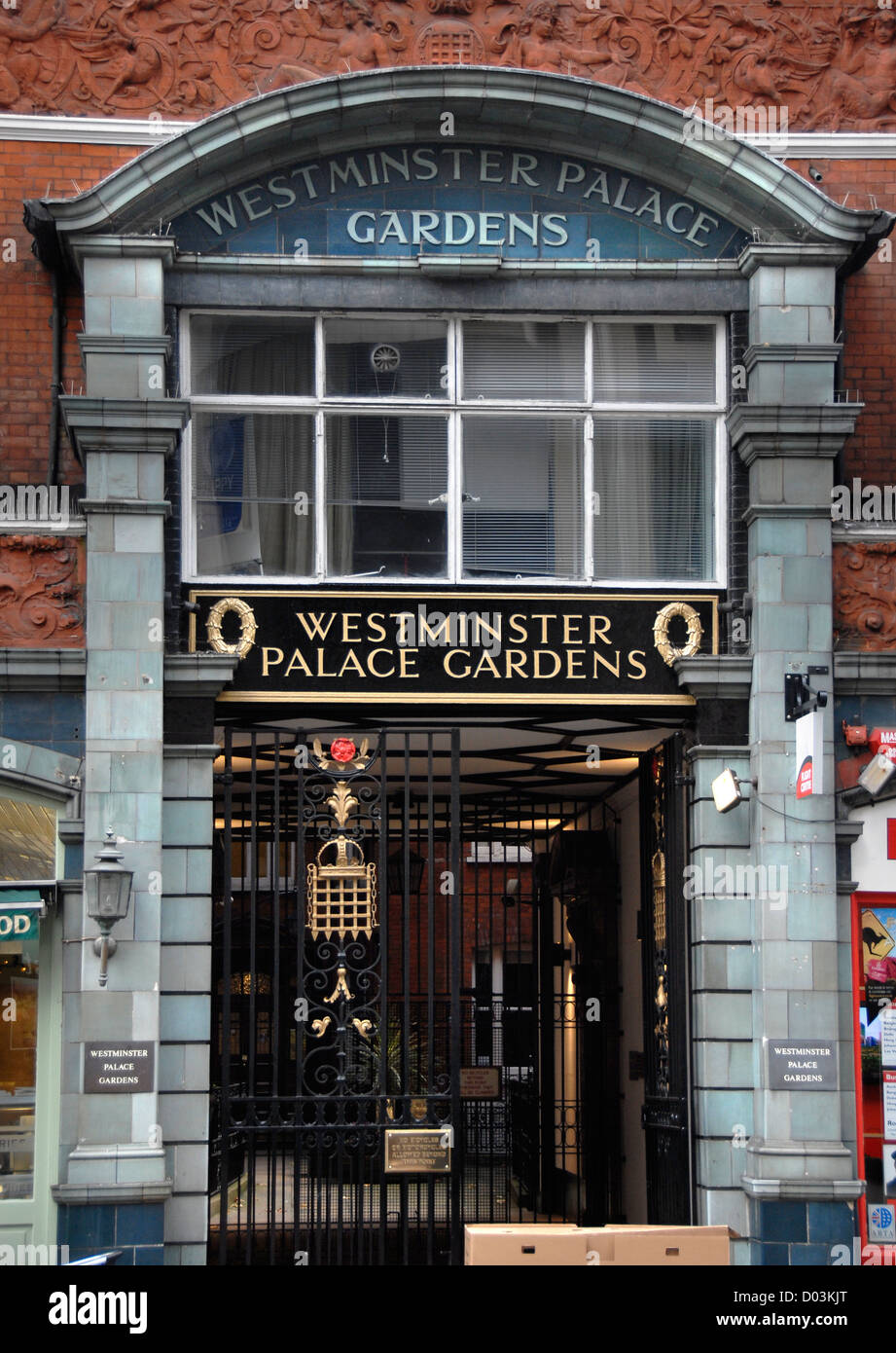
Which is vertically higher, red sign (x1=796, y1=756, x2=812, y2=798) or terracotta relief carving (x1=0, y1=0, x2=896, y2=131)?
terracotta relief carving (x1=0, y1=0, x2=896, y2=131)

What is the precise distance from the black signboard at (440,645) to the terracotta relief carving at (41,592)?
89 centimetres

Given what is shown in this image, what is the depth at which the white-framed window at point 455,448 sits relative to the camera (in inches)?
509

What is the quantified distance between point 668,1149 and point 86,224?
27.0 feet

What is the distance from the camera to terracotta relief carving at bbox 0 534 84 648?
12.4 m

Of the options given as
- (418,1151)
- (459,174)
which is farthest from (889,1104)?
(459,174)

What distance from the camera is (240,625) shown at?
12.7m

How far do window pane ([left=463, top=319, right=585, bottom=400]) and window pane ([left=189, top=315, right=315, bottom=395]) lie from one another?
126cm

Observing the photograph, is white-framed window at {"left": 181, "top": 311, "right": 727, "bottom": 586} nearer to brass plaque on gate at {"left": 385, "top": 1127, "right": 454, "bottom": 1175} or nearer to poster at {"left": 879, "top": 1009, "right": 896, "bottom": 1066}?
poster at {"left": 879, "top": 1009, "right": 896, "bottom": 1066}

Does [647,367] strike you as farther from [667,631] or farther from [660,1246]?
[660,1246]

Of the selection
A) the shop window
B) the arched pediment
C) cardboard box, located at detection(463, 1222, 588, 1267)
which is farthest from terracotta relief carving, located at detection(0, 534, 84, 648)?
cardboard box, located at detection(463, 1222, 588, 1267)

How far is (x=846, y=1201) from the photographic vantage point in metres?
11.9

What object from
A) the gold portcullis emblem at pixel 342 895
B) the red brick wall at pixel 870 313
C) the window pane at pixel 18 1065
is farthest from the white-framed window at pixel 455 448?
the window pane at pixel 18 1065

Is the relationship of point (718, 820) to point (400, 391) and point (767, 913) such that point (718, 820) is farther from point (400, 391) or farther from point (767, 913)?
point (400, 391)

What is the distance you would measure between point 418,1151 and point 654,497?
17.2ft
